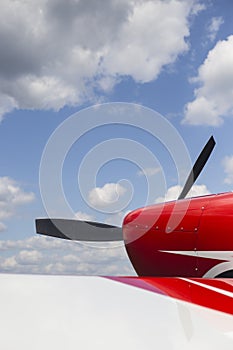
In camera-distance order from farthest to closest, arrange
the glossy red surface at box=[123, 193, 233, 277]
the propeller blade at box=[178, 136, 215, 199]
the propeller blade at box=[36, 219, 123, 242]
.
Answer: the propeller blade at box=[178, 136, 215, 199] → the propeller blade at box=[36, 219, 123, 242] → the glossy red surface at box=[123, 193, 233, 277]

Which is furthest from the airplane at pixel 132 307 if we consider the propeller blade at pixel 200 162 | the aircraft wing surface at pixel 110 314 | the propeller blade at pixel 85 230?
the propeller blade at pixel 200 162

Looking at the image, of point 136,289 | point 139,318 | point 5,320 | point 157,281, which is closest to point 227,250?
point 157,281

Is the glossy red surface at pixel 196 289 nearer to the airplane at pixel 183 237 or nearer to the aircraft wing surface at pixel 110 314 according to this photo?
the aircraft wing surface at pixel 110 314

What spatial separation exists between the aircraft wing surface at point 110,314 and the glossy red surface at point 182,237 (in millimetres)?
1613

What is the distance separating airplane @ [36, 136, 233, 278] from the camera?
4.28 meters

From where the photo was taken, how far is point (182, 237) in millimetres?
4676

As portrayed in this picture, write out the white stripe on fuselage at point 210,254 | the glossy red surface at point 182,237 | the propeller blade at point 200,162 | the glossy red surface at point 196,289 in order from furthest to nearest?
the propeller blade at point 200,162 < the glossy red surface at point 182,237 < the white stripe on fuselage at point 210,254 < the glossy red surface at point 196,289

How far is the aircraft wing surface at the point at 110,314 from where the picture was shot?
4.94 ft

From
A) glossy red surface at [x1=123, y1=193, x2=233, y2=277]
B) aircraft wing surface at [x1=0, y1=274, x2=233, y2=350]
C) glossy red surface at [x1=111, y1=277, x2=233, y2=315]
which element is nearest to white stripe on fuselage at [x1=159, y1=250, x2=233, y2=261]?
glossy red surface at [x1=123, y1=193, x2=233, y2=277]

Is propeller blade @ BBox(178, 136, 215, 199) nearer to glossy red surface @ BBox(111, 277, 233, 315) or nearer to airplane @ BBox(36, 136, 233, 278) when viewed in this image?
airplane @ BBox(36, 136, 233, 278)

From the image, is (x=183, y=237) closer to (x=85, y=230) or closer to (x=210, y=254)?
(x=210, y=254)

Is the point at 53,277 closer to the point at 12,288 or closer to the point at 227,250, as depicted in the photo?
the point at 12,288

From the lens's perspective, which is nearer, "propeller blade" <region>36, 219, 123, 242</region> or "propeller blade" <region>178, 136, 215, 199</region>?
"propeller blade" <region>36, 219, 123, 242</region>

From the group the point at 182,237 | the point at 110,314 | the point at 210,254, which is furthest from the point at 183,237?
the point at 110,314
